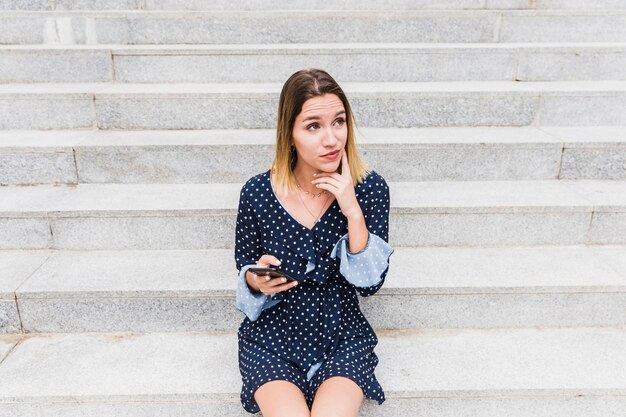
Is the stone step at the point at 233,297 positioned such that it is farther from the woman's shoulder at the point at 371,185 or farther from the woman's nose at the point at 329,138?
the woman's nose at the point at 329,138

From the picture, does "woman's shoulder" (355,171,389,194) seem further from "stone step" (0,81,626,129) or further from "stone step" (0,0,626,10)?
"stone step" (0,0,626,10)

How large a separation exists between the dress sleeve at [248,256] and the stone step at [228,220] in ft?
2.07

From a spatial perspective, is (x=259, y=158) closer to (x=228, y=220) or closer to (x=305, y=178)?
(x=228, y=220)

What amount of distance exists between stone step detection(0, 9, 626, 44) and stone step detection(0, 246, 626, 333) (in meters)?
1.97

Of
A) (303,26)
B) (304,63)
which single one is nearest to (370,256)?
(304,63)

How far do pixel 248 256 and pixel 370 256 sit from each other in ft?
1.67

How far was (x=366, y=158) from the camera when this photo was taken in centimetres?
290

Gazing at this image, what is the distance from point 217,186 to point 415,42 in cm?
194

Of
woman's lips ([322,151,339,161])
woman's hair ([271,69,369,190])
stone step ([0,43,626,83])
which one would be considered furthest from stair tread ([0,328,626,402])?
stone step ([0,43,626,83])

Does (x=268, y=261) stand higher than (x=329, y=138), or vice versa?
(x=329, y=138)

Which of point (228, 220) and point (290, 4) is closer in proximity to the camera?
point (228, 220)

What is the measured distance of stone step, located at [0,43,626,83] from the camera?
11.2 ft

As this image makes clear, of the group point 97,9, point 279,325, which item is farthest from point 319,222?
point 97,9

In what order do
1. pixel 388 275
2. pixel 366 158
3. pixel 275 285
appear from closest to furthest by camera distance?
pixel 275 285 < pixel 388 275 < pixel 366 158
